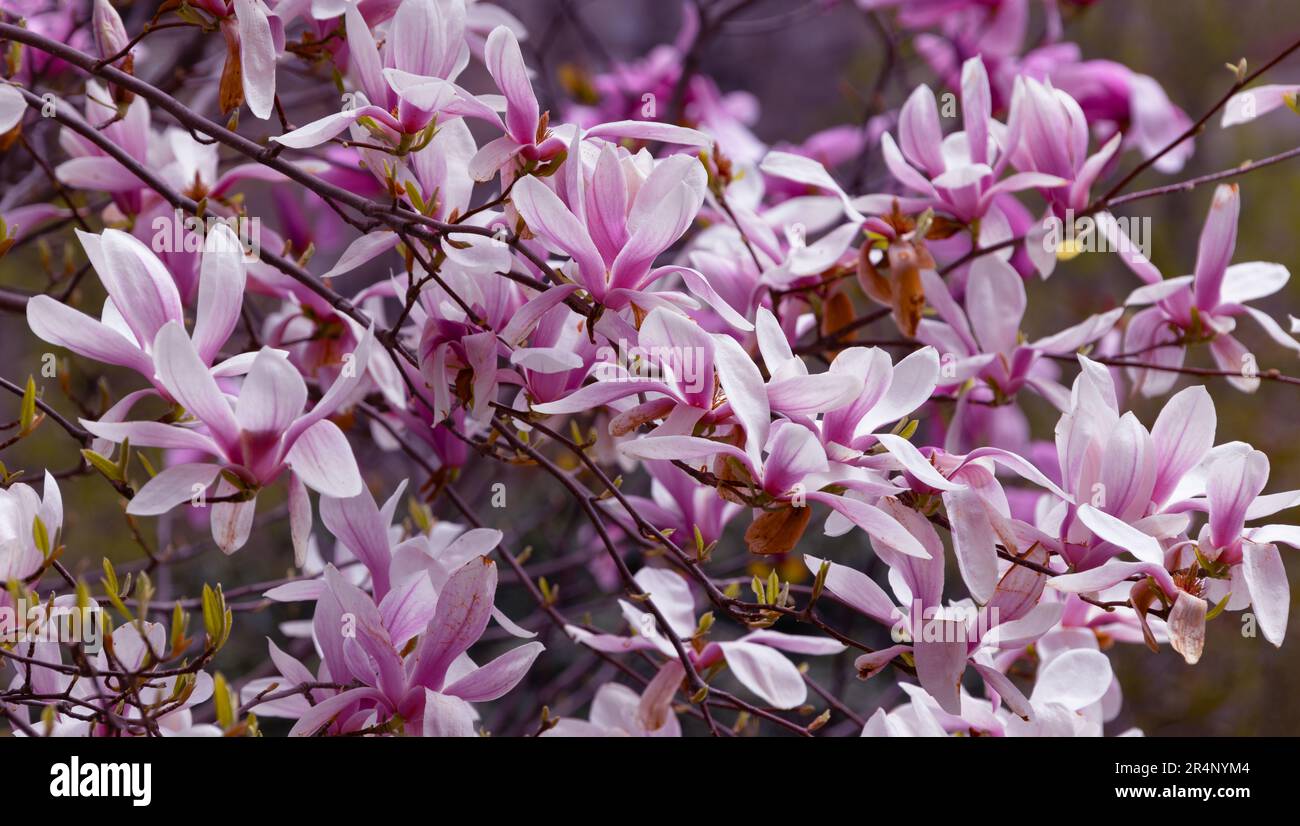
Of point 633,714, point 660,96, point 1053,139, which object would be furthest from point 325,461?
point 660,96

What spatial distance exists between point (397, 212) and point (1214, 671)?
7.38 feet

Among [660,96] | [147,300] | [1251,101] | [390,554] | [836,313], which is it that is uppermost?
[660,96]

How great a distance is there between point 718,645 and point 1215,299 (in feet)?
1.55

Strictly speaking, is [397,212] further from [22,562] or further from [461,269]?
[22,562]

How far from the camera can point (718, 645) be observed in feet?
2.44

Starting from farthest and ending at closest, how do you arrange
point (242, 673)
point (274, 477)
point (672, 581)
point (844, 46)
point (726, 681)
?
point (844, 46)
point (242, 673)
point (726, 681)
point (672, 581)
point (274, 477)

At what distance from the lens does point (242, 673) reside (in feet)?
5.32

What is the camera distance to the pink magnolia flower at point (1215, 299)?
2.62 ft

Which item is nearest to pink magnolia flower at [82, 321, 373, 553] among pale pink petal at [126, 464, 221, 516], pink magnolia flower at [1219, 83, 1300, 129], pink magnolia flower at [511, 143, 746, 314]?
pale pink petal at [126, 464, 221, 516]

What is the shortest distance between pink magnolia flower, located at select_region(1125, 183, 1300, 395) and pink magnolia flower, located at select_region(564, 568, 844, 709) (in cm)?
37

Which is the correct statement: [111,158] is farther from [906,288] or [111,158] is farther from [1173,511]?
[1173,511]

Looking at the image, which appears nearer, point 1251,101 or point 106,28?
point 106,28

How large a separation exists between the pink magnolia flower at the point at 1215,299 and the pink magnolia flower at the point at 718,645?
365 mm
